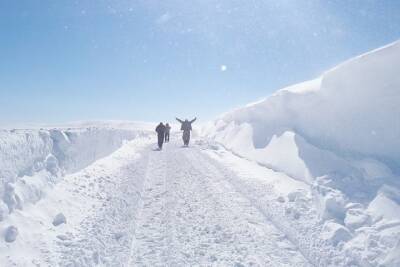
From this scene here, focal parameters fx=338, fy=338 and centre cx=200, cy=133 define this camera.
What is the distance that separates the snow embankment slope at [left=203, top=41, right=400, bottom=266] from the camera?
6750mm

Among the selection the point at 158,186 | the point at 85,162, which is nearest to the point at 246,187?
the point at 158,186

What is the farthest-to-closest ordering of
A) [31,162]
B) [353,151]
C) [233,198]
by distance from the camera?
1. [353,151]
2. [233,198]
3. [31,162]

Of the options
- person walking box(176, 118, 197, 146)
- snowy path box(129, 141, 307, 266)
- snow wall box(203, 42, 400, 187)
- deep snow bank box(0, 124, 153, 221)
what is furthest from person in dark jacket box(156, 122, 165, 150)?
deep snow bank box(0, 124, 153, 221)

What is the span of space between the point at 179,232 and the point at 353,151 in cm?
749

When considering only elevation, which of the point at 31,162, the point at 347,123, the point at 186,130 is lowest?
the point at 31,162

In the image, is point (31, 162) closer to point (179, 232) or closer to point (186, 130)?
point (179, 232)

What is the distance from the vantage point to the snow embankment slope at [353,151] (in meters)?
6.75

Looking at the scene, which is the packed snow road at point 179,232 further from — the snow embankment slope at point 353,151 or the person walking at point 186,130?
the person walking at point 186,130

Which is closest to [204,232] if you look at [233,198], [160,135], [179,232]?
[179,232]

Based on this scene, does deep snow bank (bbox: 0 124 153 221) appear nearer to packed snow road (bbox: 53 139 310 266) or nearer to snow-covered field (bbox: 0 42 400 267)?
snow-covered field (bbox: 0 42 400 267)

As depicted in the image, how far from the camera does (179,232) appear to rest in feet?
21.8

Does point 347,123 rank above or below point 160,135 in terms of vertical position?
above

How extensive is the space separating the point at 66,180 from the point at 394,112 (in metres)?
10.1

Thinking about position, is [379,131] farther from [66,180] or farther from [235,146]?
[235,146]
